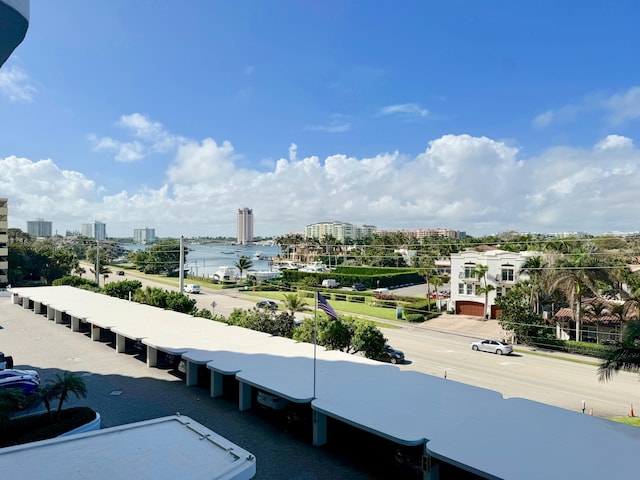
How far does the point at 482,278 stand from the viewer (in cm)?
4562

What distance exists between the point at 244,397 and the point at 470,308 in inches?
1418

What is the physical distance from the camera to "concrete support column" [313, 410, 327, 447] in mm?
14062

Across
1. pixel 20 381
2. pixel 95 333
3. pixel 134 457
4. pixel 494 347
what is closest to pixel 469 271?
pixel 494 347

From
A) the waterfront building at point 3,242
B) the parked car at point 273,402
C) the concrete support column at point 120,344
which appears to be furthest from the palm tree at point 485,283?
the waterfront building at point 3,242

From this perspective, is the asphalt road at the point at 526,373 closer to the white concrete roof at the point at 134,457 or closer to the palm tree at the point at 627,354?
the palm tree at the point at 627,354

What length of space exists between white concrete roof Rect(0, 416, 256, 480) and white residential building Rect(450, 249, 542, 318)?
127 ft

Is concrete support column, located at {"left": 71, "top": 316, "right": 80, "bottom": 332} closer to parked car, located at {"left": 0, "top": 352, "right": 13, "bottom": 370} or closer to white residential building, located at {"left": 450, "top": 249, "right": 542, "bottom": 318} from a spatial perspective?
parked car, located at {"left": 0, "top": 352, "right": 13, "bottom": 370}

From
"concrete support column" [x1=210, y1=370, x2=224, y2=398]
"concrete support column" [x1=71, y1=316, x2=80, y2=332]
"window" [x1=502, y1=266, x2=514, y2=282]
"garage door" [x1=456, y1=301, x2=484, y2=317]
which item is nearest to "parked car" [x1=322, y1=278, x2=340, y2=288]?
"garage door" [x1=456, y1=301, x2=484, y2=317]

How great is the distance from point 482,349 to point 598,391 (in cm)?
969

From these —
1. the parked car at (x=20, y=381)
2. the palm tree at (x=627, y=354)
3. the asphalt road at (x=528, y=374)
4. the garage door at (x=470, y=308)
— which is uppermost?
the palm tree at (x=627, y=354)

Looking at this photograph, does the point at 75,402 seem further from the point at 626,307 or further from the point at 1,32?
the point at 626,307

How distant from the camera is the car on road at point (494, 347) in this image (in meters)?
31.6

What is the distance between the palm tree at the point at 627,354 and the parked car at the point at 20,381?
22602 millimetres

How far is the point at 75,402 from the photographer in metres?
17.3
